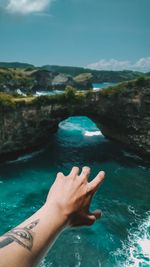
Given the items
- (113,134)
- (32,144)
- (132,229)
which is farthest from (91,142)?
(132,229)

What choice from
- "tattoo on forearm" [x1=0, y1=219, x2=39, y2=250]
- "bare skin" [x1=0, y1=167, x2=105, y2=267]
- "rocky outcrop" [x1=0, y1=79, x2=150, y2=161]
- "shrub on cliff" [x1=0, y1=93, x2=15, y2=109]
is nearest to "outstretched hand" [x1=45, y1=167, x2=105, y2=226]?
"bare skin" [x1=0, y1=167, x2=105, y2=267]

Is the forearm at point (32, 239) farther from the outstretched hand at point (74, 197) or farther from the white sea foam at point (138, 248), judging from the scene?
the white sea foam at point (138, 248)

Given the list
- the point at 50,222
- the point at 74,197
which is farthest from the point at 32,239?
the point at 74,197

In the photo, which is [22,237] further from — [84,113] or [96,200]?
[84,113]

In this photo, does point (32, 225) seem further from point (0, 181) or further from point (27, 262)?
point (0, 181)

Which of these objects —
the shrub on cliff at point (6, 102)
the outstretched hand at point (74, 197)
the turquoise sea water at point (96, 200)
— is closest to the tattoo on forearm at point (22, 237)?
the outstretched hand at point (74, 197)

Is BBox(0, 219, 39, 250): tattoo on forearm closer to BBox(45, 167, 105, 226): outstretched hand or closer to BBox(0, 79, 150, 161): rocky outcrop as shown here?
BBox(45, 167, 105, 226): outstretched hand
